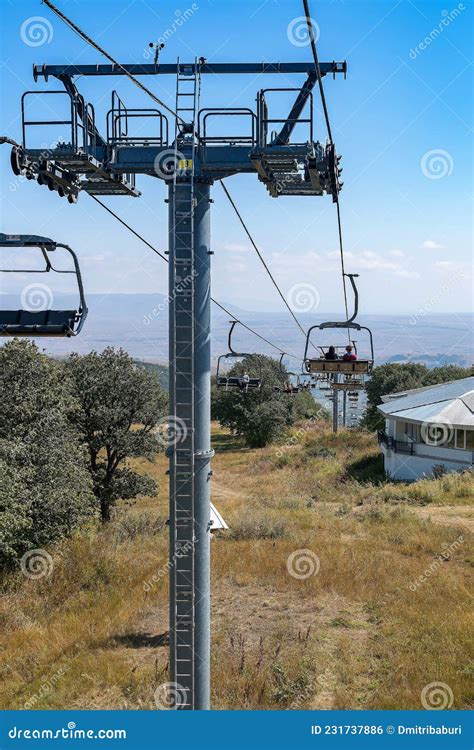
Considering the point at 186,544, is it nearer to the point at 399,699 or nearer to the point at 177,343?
the point at 177,343

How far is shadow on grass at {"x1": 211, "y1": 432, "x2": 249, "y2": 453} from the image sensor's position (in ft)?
204

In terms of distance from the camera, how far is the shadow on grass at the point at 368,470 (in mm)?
40559

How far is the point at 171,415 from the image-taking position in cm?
870

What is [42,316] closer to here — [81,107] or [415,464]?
[81,107]

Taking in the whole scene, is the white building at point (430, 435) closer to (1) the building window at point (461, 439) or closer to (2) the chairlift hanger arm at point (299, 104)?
(1) the building window at point (461, 439)

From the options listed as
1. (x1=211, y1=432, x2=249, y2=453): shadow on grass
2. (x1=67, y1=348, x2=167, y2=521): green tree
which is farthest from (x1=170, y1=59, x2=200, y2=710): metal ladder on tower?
(x1=211, y1=432, x2=249, y2=453): shadow on grass

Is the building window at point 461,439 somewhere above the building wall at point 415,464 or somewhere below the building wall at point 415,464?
above

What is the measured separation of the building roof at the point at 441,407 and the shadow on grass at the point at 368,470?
3.67m

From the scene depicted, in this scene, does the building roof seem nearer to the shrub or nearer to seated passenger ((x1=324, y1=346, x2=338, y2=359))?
the shrub

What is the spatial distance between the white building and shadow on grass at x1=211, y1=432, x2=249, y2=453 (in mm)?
22357

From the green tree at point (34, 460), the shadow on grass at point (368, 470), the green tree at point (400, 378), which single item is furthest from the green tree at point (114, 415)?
the green tree at point (400, 378)

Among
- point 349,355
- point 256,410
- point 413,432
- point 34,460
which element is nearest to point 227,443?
point 256,410

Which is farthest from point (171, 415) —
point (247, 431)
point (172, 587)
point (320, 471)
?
point (247, 431)

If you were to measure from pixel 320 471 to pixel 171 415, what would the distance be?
35335 millimetres
